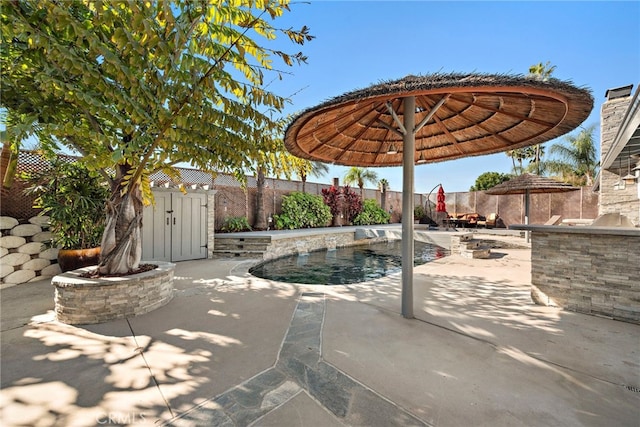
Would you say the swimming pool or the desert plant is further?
the swimming pool

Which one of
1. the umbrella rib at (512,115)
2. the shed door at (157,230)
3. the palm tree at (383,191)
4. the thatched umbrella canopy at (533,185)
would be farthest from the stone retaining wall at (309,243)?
the umbrella rib at (512,115)

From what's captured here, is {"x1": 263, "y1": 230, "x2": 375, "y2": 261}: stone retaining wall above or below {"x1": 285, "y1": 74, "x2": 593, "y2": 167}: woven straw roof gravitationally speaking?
below

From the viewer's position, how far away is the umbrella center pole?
3.46 metres

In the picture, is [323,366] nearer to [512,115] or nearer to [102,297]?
[102,297]

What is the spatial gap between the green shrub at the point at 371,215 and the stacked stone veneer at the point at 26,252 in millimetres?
13930

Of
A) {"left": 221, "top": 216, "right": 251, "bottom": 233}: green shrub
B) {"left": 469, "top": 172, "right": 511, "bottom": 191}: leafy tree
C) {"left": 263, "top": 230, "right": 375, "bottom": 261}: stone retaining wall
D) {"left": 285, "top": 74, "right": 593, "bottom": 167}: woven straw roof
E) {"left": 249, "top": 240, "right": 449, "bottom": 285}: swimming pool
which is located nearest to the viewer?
{"left": 285, "top": 74, "right": 593, "bottom": 167}: woven straw roof

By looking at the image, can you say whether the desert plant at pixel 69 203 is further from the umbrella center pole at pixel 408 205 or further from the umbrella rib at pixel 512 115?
the umbrella rib at pixel 512 115

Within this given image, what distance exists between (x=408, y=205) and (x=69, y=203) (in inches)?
263

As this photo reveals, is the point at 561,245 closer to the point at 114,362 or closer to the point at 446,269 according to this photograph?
the point at 446,269

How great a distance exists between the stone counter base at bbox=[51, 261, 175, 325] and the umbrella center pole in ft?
11.8

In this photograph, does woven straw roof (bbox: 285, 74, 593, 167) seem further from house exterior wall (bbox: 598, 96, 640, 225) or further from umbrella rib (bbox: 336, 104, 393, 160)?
house exterior wall (bbox: 598, 96, 640, 225)

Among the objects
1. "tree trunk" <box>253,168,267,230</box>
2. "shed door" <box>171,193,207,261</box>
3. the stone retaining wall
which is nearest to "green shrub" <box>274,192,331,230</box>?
"tree trunk" <box>253,168,267,230</box>

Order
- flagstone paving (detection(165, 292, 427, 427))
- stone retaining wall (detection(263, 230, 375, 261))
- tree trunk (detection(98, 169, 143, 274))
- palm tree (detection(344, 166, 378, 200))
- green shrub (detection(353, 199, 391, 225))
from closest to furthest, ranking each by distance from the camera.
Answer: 1. flagstone paving (detection(165, 292, 427, 427))
2. tree trunk (detection(98, 169, 143, 274))
3. stone retaining wall (detection(263, 230, 375, 261))
4. green shrub (detection(353, 199, 391, 225))
5. palm tree (detection(344, 166, 378, 200))

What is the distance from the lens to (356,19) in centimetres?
609
